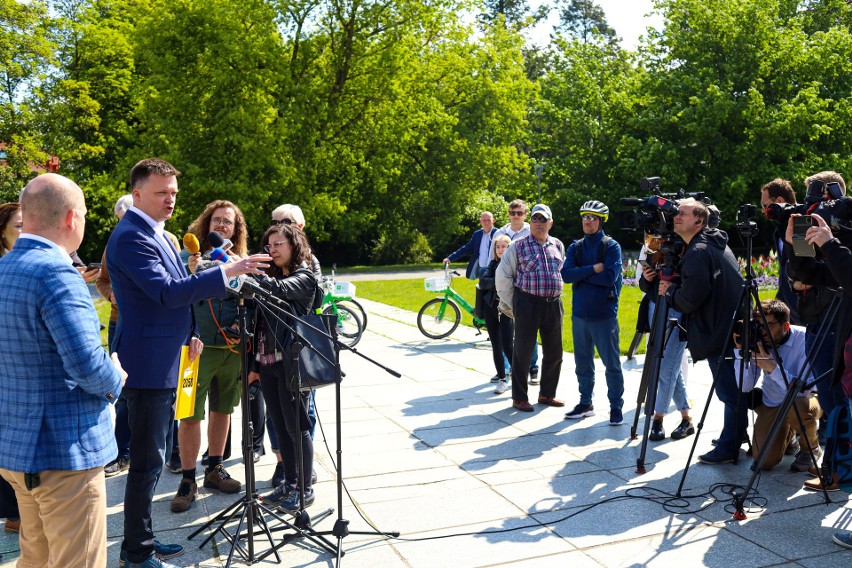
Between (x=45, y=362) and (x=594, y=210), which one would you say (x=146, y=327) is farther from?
(x=594, y=210)

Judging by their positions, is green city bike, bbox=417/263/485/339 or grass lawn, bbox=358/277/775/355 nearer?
grass lawn, bbox=358/277/775/355

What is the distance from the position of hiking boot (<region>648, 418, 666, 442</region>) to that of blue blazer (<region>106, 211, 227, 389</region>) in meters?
4.12

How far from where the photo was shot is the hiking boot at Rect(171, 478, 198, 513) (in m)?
5.19

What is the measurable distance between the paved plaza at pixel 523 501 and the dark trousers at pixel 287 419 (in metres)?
0.31

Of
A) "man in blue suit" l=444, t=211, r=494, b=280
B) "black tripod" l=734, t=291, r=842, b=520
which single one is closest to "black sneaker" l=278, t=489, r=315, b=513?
"black tripod" l=734, t=291, r=842, b=520

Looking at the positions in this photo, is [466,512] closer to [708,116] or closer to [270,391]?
[270,391]

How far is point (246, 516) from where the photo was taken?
14.8 feet

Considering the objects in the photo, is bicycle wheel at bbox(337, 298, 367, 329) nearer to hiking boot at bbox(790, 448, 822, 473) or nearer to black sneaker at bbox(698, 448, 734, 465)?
black sneaker at bbox(698, 448, 734, 465)

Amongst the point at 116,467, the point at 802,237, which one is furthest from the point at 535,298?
the point at 116,467

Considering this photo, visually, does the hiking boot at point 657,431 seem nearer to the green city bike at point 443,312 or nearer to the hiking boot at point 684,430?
the hiking boot at point 684,430

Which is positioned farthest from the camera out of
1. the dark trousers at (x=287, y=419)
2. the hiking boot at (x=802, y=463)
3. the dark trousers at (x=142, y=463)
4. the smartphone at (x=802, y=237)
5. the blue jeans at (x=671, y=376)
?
the blue jeans at (x=671, y=376)

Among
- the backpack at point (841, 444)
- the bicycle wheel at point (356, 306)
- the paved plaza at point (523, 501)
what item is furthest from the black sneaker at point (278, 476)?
the bicycle wheel at point (356, 306)

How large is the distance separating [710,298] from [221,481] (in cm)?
375

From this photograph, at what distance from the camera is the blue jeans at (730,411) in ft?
19.6
